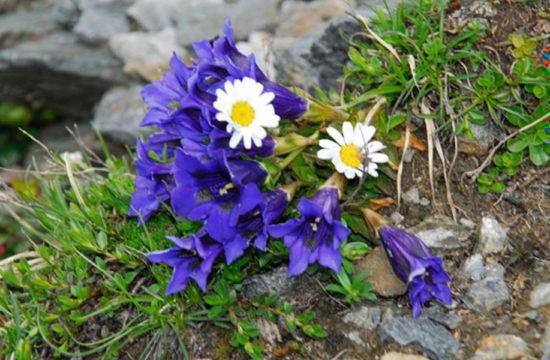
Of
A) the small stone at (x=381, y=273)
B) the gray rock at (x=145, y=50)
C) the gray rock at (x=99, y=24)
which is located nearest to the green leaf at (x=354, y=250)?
the small stone at (x=381, y=273)

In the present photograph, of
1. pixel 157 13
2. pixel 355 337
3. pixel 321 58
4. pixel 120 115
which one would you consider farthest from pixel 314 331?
pixel 157 13

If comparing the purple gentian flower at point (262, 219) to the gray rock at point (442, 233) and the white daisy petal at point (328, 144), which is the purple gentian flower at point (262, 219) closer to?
the white daisy petal at point (328, 144)

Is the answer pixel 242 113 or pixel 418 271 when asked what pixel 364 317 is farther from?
pixel 242 113

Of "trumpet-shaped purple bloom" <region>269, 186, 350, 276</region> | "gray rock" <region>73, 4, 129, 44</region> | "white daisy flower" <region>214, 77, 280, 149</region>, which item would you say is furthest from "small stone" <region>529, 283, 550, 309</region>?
"gray rock" <region>73, 4, 129, 44</region>

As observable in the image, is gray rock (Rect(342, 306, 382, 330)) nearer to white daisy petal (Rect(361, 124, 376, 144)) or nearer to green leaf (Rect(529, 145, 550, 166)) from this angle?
white daisy petal (Rect(361, 124, 376, 144))

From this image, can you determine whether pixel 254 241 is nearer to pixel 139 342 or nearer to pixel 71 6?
pixel 139 342

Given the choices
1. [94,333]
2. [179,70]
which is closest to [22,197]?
[94,333]
